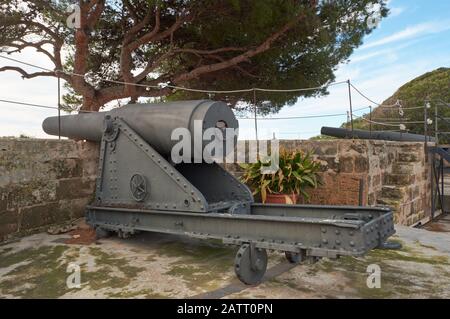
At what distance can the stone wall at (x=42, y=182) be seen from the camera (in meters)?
4.56

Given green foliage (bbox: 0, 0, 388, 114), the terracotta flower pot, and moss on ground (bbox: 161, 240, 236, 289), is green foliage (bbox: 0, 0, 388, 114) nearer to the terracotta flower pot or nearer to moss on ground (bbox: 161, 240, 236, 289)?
the terracotta flower pot

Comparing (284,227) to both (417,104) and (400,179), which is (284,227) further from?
(417,104)

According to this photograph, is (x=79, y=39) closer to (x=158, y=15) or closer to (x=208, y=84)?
(x=158, y=15)

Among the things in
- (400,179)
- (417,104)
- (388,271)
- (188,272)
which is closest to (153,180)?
(188,272)

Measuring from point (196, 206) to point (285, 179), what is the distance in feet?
8.21

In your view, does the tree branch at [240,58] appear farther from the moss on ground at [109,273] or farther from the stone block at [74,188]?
the moss on ground at [109,273]

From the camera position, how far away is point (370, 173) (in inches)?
249

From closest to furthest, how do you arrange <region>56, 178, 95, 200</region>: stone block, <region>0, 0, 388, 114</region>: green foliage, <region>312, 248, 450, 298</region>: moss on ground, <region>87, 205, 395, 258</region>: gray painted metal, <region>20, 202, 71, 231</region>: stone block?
<region>87, 205, 395, 258</region>: gray painted metal → <region>312, 248, 450, 298</region>: moss on ground → <region>20, 202, 71, 231</region>: stone block → <region>56, 178, 95, 200</region>: stone block → <region>0, 0, 388, 114</region>: green foliage

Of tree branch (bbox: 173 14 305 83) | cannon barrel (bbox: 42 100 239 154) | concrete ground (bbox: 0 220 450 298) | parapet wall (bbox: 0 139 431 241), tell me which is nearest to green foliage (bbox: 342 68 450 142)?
tree branch (bbox: 173 14 305 83)

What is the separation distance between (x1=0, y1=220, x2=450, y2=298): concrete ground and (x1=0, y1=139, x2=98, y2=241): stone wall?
366 millimetres

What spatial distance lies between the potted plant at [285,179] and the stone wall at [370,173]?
10.9 inches

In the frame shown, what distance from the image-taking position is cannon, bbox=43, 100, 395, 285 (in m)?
2.96

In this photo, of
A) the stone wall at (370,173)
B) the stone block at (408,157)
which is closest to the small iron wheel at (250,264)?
the stone wall at (370,173)
